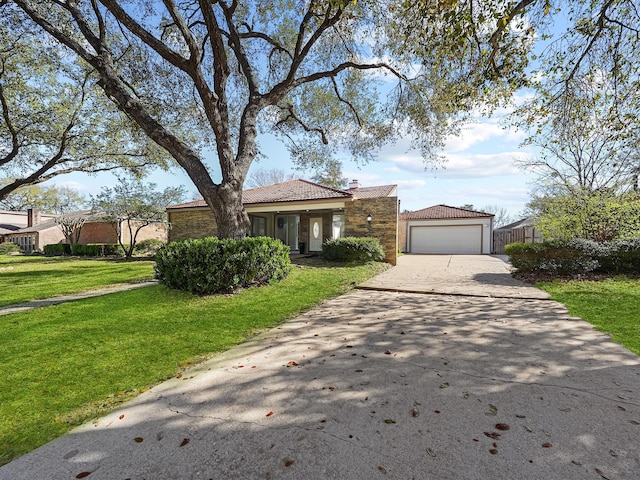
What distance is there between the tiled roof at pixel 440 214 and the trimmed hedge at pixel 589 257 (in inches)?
511

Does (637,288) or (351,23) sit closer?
(637,288)

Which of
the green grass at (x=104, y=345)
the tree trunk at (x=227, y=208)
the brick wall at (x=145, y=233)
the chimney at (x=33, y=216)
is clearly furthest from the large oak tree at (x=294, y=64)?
the chimney at (x=33, y=216)

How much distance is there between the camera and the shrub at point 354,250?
12.4 meters

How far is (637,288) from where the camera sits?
7289 mm

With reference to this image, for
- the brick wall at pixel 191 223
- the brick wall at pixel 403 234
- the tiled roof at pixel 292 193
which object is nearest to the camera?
the tiled roof at pixel 292 193

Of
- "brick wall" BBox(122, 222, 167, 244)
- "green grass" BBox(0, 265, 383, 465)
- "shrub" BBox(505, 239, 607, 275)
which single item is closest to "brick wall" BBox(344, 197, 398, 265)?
"shrub" BBox(505, 239, 607, 275)

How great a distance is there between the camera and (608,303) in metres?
6.00

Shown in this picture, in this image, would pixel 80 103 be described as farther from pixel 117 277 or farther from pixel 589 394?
pixel 589 394

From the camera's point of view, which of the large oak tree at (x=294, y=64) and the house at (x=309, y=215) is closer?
the large oak tree at (x=294, y=64)

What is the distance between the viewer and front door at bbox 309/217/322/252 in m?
17.4

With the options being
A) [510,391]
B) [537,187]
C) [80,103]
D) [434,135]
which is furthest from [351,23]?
[537,187]

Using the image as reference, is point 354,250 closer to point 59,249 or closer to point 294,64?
point 294,64

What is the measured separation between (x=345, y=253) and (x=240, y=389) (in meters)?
9.95

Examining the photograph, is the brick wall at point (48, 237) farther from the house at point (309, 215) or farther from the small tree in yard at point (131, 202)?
the house at point (309, 215)
